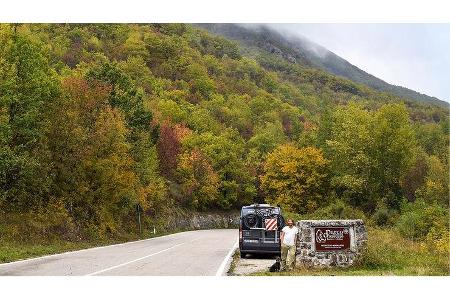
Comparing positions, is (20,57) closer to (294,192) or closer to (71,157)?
(71,157)

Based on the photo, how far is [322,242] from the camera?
16.1 metres

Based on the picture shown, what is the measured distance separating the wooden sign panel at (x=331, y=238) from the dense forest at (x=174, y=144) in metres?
6.33

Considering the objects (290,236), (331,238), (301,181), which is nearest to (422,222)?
(331,238)

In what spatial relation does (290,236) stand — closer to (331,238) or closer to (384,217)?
(331,238)

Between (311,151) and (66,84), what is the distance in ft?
120

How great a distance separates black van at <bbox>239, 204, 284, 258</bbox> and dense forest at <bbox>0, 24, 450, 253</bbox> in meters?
6.36

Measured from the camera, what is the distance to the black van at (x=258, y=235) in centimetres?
2158

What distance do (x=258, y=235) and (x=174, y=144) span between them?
154 ft

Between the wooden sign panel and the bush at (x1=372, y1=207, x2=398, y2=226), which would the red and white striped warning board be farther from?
the bush at (x1=372, y1=207, x2=398, y2=226)

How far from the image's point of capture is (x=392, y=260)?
1770cm

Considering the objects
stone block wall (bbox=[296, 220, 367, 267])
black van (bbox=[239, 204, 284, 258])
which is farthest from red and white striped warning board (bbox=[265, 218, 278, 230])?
stone block wall (bbox=[296, 220, 367, 267])

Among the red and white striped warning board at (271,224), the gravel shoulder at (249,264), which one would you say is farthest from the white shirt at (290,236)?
the red and white striped warning board at (271,224)

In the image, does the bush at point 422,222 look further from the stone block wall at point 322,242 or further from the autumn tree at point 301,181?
the autumn tree at point 301,181

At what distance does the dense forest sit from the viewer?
90.6 feet
